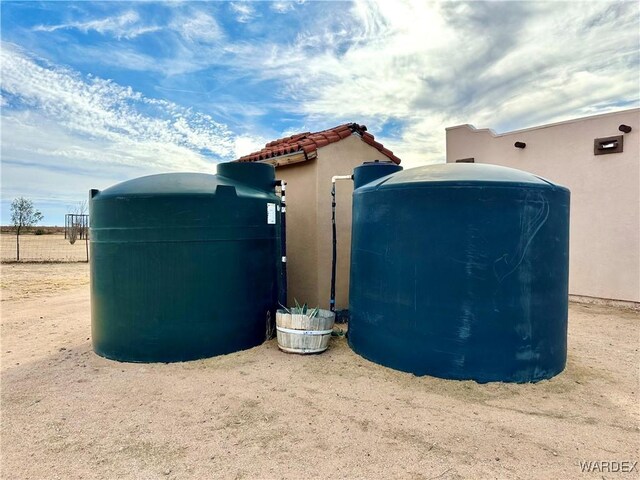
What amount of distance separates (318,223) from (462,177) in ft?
9.02

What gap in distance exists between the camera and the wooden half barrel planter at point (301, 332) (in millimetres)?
4934

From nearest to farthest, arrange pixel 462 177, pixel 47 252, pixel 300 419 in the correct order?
pixel 300 419 → pixel 462 177 → pixel 47 252

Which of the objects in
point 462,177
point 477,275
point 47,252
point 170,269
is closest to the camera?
point 477,275

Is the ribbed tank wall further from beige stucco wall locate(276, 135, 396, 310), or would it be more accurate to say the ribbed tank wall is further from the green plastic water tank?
beige stucco wall locate(276, 135, 396, 310)

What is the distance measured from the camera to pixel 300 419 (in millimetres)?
3355

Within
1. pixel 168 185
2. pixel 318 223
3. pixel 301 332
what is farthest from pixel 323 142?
pixel 301 332

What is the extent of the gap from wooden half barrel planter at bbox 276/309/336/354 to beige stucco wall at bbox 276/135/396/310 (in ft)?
4.76

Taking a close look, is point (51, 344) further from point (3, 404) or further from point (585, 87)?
point (585, 87)

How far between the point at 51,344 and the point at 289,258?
3.66m

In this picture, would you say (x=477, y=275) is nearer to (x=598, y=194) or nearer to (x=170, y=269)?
(x=170, y=269)

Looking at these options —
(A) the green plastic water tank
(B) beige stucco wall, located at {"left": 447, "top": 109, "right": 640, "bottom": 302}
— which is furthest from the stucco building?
(B) beige stucco wall, located at {"left": 447, "top": 109, "right": 640, "bottom": 302}

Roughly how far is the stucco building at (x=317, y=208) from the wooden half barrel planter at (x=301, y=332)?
1.45m

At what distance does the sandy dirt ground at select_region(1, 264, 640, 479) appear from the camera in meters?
2.71

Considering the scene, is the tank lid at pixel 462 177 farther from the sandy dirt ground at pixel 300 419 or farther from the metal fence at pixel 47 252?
the metal fence at pixel 47 252
